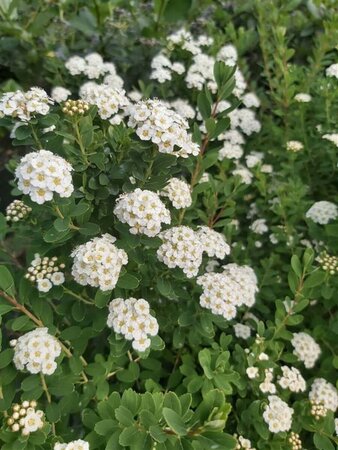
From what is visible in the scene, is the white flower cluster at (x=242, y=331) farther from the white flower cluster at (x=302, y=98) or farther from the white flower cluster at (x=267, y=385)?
the white flower cluster at (x=302, y=98)

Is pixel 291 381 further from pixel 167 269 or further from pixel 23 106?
pixel 23 106

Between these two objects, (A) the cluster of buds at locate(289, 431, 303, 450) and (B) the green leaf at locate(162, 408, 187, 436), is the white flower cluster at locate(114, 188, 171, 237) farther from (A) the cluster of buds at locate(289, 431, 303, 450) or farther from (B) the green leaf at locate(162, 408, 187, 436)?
(A) the cluster of buds at locate(289, 431, 303, 450)

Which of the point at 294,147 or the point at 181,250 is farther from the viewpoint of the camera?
the point at 294,147

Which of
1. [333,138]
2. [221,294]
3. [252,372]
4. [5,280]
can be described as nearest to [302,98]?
[333,138]

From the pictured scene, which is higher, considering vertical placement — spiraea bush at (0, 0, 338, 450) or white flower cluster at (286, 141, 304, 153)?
white flower cluster at (286, 141, 304, 153)

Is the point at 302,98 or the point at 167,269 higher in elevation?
the point at 302,98

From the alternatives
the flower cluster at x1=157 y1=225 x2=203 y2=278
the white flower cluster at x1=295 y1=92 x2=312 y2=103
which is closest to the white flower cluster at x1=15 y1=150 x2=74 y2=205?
the flower cluster at x1=157 y1=225 x2=203 y2=278
